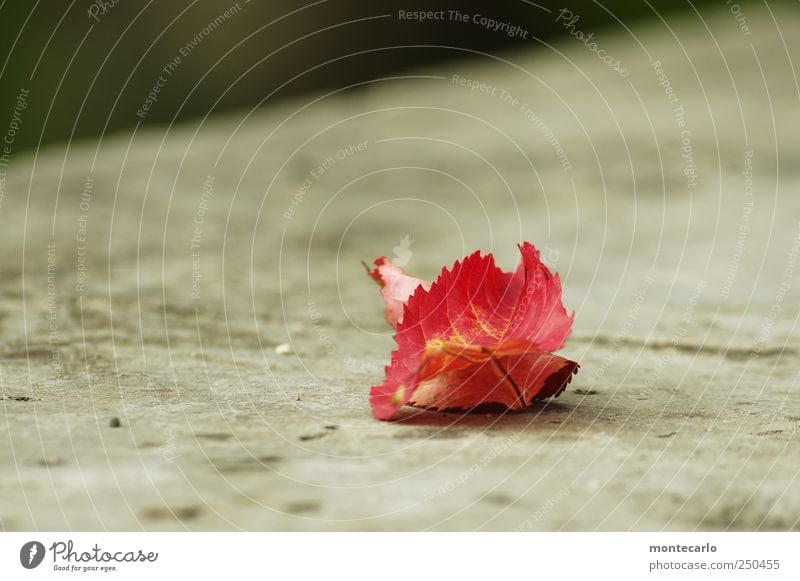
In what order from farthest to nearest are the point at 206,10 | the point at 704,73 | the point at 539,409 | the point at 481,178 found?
the point at 206,10 < the point at 704,73 < the point at 481,178 < the point at 539,409

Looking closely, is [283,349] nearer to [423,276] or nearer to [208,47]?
[423,276]

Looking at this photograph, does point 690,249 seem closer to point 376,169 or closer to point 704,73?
point 376,169

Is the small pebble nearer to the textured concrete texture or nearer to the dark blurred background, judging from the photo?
the textured concrete texture

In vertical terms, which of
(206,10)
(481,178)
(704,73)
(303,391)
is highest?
(206,10)

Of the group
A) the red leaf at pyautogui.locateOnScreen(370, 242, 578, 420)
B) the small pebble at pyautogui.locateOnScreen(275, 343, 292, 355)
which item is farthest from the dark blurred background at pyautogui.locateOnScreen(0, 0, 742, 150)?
the red leaf at pyautogui.locateOnScreen(370, 242, 578, 420)

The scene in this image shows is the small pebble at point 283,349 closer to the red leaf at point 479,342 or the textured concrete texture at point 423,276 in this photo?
the textured concrete texture at point 423,276

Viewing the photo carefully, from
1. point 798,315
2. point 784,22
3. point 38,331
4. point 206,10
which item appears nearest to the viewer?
point 38,331

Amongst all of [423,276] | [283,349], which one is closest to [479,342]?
[283,349]

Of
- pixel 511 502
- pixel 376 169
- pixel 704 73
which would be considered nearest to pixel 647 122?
pixel 704 73
